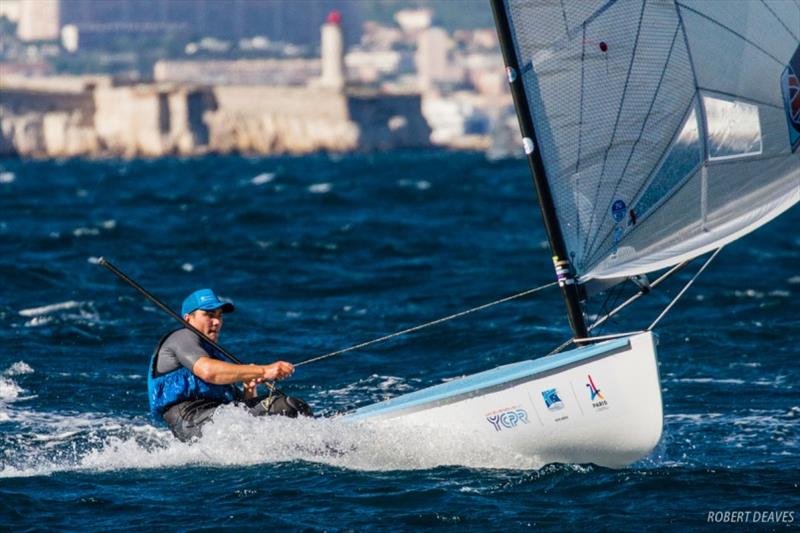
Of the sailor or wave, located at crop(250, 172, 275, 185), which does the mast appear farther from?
wave, located at crop(250, 172, 275, 185)

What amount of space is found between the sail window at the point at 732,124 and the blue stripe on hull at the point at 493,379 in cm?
167

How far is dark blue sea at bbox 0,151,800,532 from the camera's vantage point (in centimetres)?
910

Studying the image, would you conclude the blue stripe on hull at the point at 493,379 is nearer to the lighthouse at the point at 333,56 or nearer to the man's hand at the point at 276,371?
the man's hand at the point at 276,371

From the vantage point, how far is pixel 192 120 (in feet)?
357

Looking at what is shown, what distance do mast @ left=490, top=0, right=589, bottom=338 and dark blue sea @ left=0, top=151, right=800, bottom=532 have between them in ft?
3.35

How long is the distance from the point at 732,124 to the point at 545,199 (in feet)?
4.33

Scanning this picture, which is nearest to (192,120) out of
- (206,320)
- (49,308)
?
(49,308)

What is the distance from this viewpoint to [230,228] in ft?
95.1

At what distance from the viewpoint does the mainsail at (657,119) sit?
9.74 metres

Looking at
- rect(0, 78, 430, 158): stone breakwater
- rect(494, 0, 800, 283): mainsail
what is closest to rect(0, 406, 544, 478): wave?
rect(494, 0, 800, 283): mainsail

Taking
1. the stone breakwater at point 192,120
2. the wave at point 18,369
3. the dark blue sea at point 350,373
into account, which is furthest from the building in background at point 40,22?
the wave at point 18,369

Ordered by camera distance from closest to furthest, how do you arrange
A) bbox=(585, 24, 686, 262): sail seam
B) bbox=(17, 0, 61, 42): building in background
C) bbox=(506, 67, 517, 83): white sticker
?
bbox=(506, 67, 517, 83): white sticker < bbox=(585, 24, 686, 262): sail seam < bbox=(17, 0, 61, 42): building in background

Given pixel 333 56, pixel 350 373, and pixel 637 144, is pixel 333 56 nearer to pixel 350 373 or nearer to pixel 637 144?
pixel 350 373

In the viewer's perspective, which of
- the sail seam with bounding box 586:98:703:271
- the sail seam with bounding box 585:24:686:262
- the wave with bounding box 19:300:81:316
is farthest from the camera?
the wave with bounding box 19:300:81:316
